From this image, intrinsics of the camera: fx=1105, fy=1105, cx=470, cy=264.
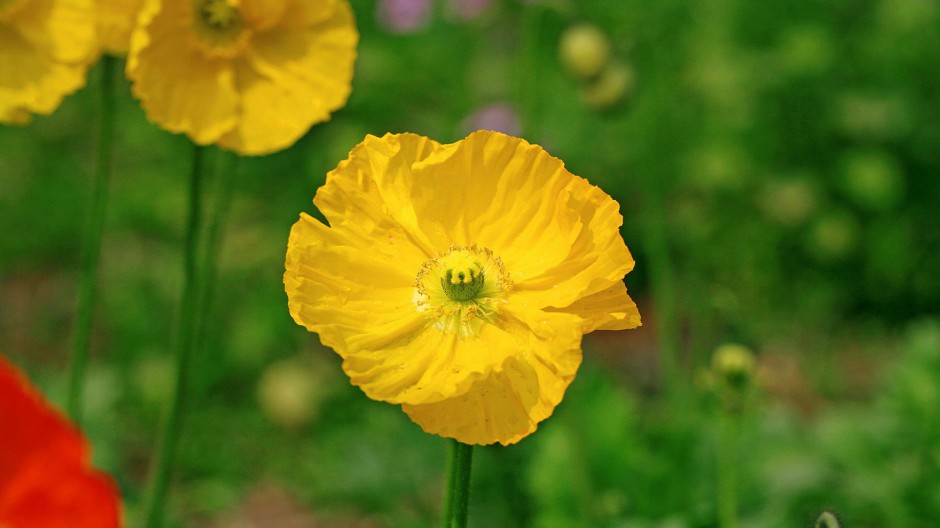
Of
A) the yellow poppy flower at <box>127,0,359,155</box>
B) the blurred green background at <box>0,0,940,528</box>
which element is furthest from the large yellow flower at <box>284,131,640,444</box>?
the blurred green background at <box>0,0,940,528</box>

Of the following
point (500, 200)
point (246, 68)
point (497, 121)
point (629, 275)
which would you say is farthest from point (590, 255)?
point (629, 275)

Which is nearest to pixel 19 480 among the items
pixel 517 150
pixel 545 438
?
pixel 517 150

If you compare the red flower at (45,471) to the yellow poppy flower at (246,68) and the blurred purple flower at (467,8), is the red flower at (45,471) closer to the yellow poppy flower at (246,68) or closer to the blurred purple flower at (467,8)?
the yellow poppy flower at (246,68)

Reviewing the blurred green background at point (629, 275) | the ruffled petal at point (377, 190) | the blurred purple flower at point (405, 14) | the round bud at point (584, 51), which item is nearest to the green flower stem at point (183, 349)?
the ruffled petal at point (377, 190)

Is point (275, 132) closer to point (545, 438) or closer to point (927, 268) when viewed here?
point (545, 438)

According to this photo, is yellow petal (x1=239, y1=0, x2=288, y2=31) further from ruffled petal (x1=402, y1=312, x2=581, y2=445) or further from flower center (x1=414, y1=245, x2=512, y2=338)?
ruffled petal (x1=402, y1=312, x2=581, y2=445)

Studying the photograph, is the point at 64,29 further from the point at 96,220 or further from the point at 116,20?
the point at 96,220

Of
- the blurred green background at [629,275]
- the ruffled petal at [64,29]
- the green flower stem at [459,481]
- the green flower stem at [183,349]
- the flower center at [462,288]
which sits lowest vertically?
the blurred green background at [629,275]
